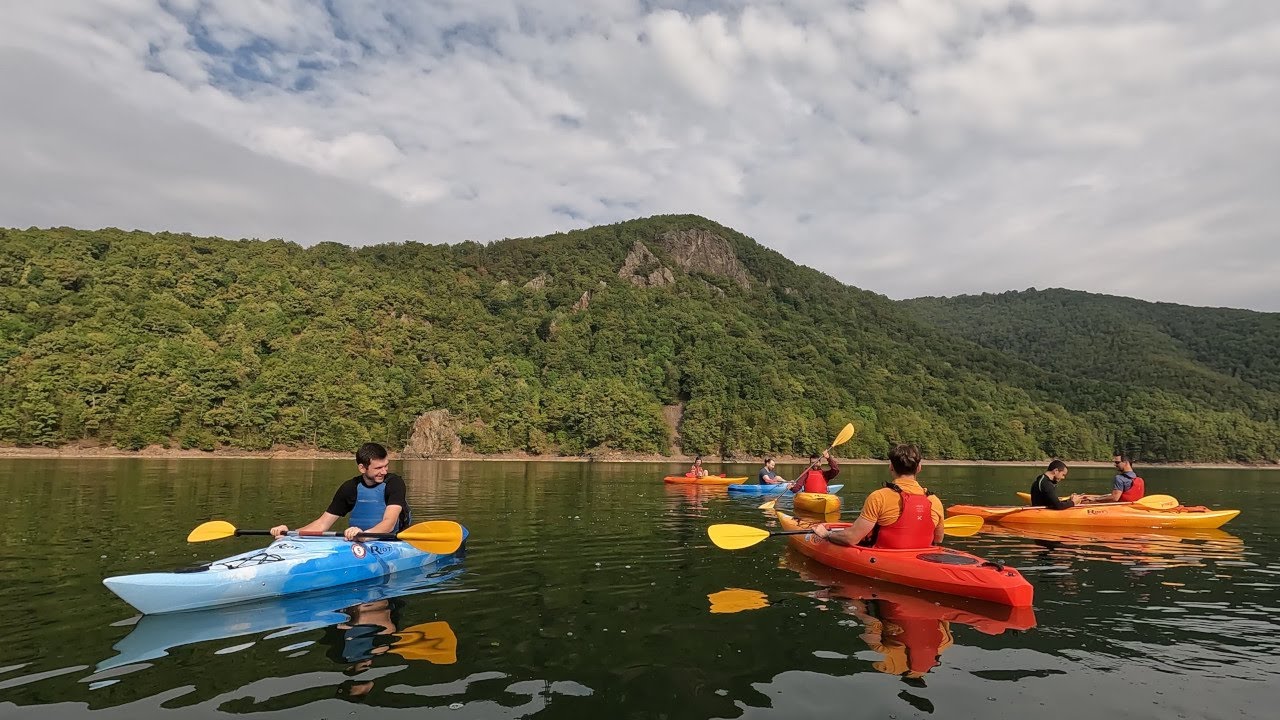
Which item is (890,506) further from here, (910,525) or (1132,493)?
(1132,493)

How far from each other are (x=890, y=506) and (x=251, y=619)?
9.63 meters

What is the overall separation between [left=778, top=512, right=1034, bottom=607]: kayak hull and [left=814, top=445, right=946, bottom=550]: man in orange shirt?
8.0 inches

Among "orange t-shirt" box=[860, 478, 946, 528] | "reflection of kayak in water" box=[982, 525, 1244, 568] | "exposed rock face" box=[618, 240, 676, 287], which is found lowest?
"reflection of kayak in water" box=[982, 525, 1244, 568]

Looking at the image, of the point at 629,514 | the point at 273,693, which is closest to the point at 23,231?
the point at 629,514

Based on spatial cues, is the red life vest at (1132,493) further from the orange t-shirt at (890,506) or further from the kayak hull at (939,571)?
the kayak hull at (939,571)

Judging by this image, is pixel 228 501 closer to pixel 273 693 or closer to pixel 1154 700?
pixel 273 693

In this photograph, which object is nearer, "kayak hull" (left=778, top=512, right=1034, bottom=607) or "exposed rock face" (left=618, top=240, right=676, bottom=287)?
"kayak hull" (left=778, top=512, right=1034, bottom=607)

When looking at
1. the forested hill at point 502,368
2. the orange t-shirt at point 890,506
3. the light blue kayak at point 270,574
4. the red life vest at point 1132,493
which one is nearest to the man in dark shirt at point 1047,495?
the red life vest at point 1132,493

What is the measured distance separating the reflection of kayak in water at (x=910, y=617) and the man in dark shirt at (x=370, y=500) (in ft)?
24.0

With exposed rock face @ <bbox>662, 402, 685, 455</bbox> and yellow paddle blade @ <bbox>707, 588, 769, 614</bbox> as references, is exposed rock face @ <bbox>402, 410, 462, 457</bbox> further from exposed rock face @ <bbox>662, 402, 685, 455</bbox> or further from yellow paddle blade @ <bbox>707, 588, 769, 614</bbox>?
yellow paddle blade @ <bbox>707, 588, 769, 614</bbox>

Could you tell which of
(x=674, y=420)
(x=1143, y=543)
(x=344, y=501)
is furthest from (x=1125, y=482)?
(x=674, y=420)

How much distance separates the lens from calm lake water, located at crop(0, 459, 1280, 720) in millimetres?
5930

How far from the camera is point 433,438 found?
3895 inches

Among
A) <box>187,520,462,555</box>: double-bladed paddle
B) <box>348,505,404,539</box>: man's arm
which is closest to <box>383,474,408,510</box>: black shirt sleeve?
<box>348,505,404,539</box>: man's arm
